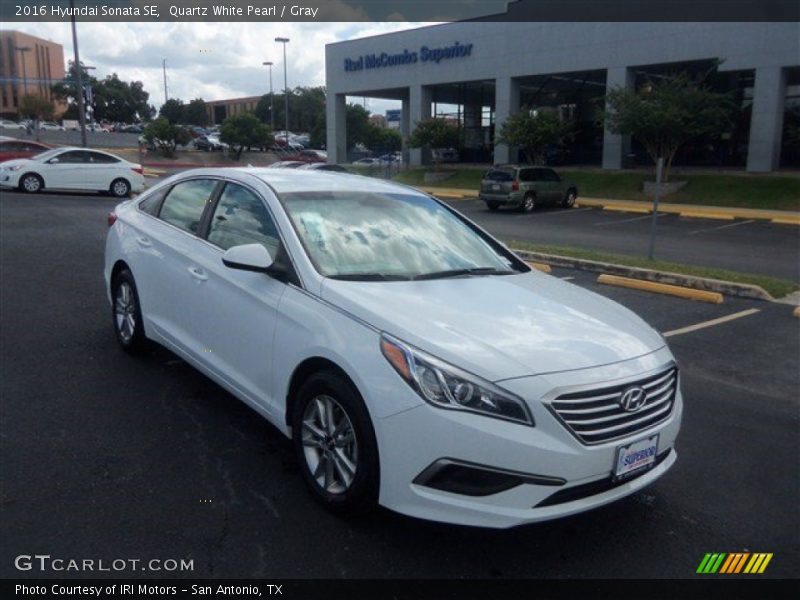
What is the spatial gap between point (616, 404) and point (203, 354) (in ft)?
8.74

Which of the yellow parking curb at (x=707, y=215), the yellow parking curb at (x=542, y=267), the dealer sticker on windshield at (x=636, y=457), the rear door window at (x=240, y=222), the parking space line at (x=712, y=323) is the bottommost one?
the yellow parking curb at (x=707, y=215)

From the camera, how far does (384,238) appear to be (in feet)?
14.3

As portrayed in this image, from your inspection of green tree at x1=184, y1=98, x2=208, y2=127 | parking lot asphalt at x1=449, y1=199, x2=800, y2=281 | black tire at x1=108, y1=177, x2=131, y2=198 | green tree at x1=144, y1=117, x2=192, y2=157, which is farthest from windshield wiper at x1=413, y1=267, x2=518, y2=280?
green tree at x1=184, y1=98, x2=208, y2=127

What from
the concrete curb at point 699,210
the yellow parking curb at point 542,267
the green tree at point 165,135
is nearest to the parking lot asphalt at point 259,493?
the yellow parking curb at point 542,267

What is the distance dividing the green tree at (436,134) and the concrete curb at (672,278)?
26032mm

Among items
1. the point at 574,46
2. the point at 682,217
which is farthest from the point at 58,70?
the point at 682,217

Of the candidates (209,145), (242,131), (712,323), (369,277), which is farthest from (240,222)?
(209,145)

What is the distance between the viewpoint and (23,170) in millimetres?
21062

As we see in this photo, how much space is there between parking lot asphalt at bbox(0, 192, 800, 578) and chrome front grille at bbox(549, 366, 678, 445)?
0.63 meters

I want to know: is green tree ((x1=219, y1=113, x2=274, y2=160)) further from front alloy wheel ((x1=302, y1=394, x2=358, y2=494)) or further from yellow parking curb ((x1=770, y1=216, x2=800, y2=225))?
front alloy wheel ((x1=302, y1=394, x2=358, y2=494))

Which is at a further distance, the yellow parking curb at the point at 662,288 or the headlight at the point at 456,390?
the yellow parking curb at the point at 662,288

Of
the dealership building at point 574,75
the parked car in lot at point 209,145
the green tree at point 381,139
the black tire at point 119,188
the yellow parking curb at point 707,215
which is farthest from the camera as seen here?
the green tree at point 381,139

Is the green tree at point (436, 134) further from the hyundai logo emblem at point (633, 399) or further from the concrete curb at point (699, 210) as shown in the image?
the hyundai logo emblem at point (633, 399)

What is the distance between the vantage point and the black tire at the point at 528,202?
24.2 metres
